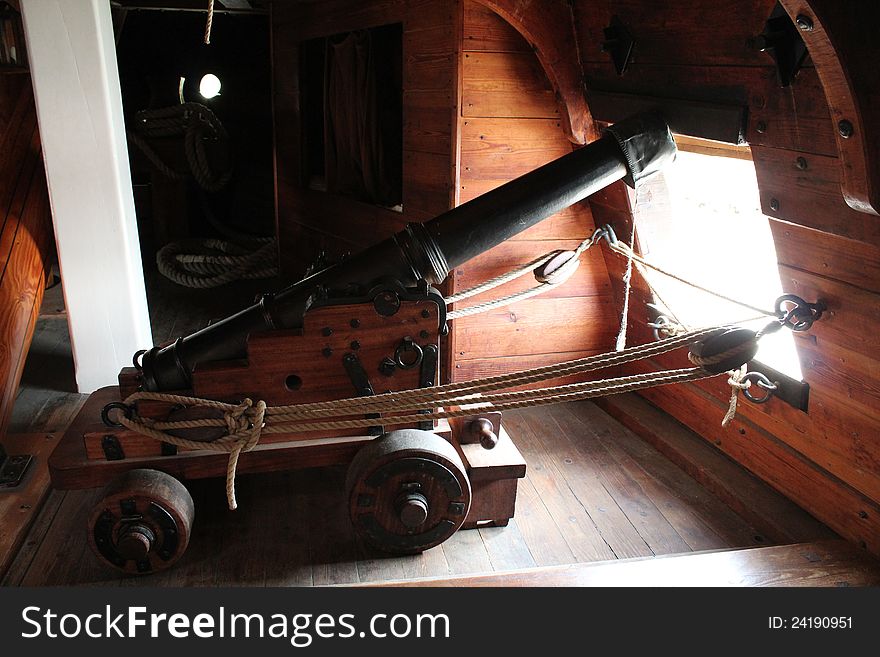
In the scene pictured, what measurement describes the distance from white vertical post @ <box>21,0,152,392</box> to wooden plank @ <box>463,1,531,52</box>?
1318mm

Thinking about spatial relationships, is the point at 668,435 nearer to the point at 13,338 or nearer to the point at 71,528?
the point at 71,528

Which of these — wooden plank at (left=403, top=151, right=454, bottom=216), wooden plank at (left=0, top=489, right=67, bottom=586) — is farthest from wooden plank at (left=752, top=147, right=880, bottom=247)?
wooden plank at (left=0, top=489, right=67, bottom=586)

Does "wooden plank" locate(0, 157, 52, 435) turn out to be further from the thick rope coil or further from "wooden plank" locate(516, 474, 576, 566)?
"wooden plank" locate(516, 474, 576, 566)

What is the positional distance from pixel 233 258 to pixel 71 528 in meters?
3.15

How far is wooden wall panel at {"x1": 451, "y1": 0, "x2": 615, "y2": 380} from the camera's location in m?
2.84

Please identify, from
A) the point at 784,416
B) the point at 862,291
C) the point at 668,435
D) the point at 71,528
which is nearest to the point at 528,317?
the point at 668,435

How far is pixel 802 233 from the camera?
2.00m

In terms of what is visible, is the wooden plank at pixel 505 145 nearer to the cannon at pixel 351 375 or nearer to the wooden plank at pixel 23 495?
the cannon at pixel 351 375

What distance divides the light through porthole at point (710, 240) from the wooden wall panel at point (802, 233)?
0.81 ft

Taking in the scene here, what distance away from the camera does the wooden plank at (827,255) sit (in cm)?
183

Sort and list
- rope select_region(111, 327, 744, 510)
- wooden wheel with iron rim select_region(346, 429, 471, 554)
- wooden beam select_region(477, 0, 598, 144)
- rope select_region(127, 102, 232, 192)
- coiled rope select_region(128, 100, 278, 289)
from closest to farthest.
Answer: rope select_region(111, 327, 744, 510), wooden wheel with iron rim select_region(346, 429, 471, 554), wooden beam select_region(477, 0, 598, 144), coiled rope select_region(128, 100, 278, 289), rope select_region(127, 102, 232, 192)

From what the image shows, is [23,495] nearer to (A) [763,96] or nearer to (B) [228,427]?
(B) [228,427]

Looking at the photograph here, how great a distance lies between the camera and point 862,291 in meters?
1.89

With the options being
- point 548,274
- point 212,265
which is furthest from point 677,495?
point 212,265
